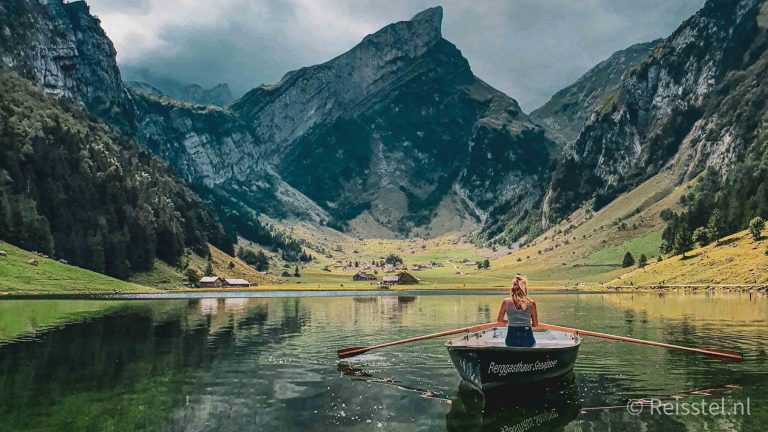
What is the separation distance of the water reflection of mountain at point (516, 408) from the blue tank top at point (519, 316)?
323 centimetres

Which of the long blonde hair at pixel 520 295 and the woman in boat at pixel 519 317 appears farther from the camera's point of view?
the woman in boat at pixel 519 317

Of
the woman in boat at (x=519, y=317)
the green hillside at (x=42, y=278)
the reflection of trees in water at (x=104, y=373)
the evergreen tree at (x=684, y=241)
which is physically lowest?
the reflection of trees in water at (x=104, y=373)

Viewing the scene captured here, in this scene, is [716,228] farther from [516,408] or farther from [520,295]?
[516,408]

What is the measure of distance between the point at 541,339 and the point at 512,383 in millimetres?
11794

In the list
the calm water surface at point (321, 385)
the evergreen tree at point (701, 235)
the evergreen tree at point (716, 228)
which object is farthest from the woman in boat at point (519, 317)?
the evergreen tree at point (701, 235)

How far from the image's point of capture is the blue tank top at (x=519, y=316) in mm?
31359

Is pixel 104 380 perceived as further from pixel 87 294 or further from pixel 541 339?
pixel 87 294

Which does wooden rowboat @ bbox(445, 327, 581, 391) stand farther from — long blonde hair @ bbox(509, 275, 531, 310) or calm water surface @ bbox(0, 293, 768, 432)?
long blonde hair @ bbox(509, 275, 531, 310)

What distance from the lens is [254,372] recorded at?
39.0 meters

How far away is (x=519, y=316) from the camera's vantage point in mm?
31422

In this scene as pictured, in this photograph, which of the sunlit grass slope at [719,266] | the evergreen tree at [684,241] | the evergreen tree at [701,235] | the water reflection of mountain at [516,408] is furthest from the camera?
the evergreen tree at [701,235]
